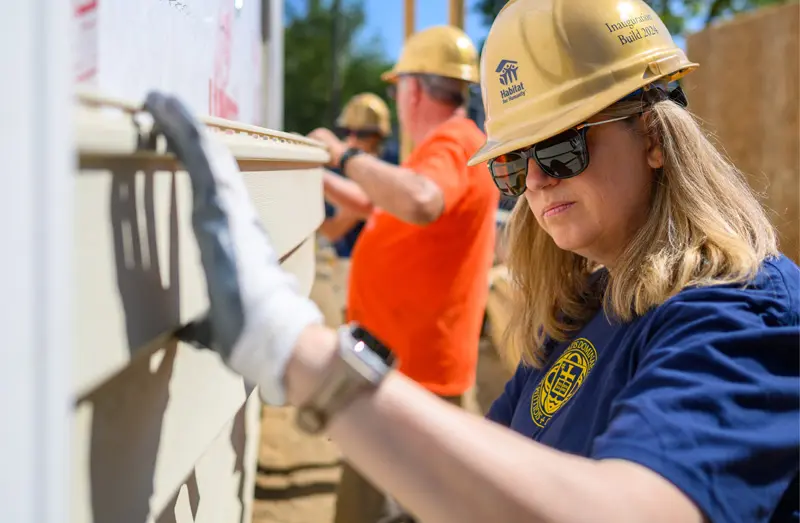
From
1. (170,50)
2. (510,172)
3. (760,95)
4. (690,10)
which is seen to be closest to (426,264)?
(510,172)

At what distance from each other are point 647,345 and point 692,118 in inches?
24.8

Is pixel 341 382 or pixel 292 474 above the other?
pixel 341 382

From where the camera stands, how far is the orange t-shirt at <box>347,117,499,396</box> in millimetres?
3072

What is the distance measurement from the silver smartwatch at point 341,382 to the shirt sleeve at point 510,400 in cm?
100

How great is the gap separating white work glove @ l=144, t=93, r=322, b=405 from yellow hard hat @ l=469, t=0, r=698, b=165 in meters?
0.83

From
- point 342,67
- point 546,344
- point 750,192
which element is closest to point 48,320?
point 546,344

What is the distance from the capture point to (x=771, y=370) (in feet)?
3.44

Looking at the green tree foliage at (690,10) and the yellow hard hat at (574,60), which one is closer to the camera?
the yellow hard hat at (574,60)

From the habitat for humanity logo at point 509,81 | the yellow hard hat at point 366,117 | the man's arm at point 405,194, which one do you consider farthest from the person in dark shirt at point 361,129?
the habitat for humanity logo at point 509,81

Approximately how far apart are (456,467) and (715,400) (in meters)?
0.40

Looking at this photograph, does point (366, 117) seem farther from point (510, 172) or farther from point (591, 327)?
point (591, 327)

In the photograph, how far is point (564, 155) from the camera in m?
1.49

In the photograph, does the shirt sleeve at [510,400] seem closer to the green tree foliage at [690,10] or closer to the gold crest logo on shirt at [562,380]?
the gold crest logo on shirt at [562,380]

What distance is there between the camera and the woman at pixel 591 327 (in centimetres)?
85
